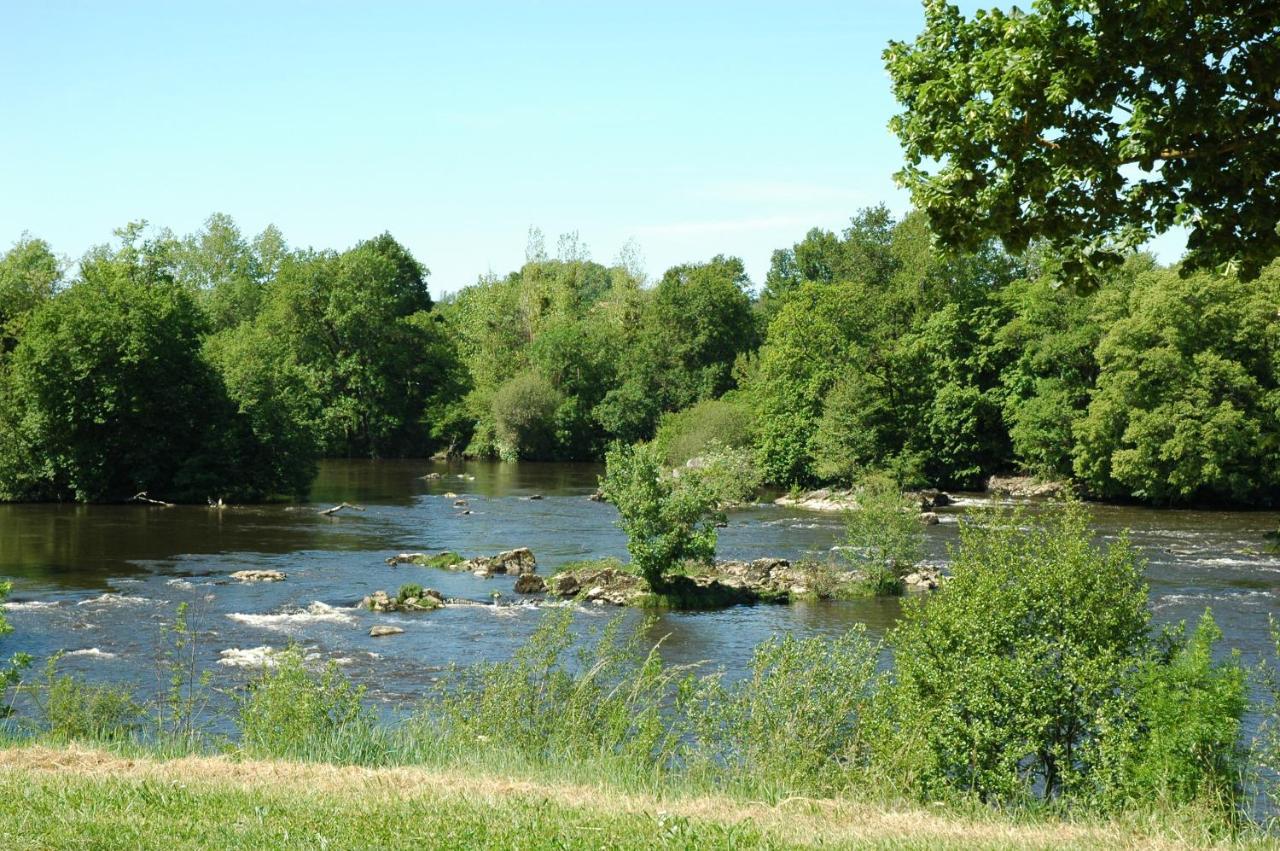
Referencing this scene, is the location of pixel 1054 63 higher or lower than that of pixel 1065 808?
higher

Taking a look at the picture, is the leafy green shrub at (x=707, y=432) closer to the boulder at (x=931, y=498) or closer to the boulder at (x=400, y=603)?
the boulder at (x=931, y=498)

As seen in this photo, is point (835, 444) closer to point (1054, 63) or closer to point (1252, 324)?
point (1252, 324)

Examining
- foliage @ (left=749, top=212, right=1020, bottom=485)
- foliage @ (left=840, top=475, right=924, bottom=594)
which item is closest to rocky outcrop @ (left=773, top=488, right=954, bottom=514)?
foliage @ (left=749, top=212, right=1020, bottom=485)

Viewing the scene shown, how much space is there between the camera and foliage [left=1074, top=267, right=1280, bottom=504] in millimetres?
56062

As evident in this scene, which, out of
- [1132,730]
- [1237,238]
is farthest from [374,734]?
[1237,238]

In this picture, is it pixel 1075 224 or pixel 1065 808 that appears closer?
pixel 1075 224

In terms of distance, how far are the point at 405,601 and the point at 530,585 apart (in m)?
4.36

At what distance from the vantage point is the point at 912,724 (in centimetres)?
1463

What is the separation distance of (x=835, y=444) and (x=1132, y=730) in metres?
52.4

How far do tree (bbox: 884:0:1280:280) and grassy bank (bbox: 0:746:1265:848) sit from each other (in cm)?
529

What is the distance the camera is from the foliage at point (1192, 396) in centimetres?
5606

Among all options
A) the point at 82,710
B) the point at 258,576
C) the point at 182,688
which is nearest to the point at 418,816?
the point at 82,710

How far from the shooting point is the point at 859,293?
248 feet

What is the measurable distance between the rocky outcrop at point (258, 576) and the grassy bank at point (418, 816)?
2714cm
